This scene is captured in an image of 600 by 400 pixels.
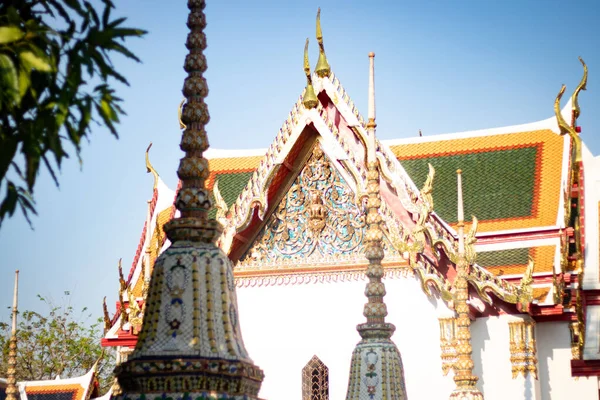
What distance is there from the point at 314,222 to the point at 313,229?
110 millimetres

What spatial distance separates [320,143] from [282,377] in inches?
124

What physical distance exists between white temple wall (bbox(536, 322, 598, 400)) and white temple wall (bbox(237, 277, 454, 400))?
5.48 feet

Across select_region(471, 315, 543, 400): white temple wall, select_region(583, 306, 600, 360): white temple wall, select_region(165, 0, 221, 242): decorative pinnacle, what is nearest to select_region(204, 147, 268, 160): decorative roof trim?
select_region(471, 315, 543, 400): white temple wall

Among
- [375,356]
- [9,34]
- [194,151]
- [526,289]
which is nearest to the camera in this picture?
[9,34]

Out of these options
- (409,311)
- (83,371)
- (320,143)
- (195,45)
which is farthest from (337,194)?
(83,371)

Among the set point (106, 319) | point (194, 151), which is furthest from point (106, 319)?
point (194, 151)

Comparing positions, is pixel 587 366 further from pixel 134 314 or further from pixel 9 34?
pixel 9 34

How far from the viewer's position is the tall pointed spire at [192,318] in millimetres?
5059

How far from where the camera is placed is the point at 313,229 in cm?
1548

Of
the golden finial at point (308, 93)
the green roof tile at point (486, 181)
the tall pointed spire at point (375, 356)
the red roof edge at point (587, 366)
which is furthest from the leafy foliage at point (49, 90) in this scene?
the green roof tile at point (486, 181)

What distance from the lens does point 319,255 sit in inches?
611

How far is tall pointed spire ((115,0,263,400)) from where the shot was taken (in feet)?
16.6

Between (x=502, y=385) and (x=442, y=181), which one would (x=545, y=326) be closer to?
(x=502, y=385)

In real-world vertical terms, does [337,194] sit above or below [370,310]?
above
